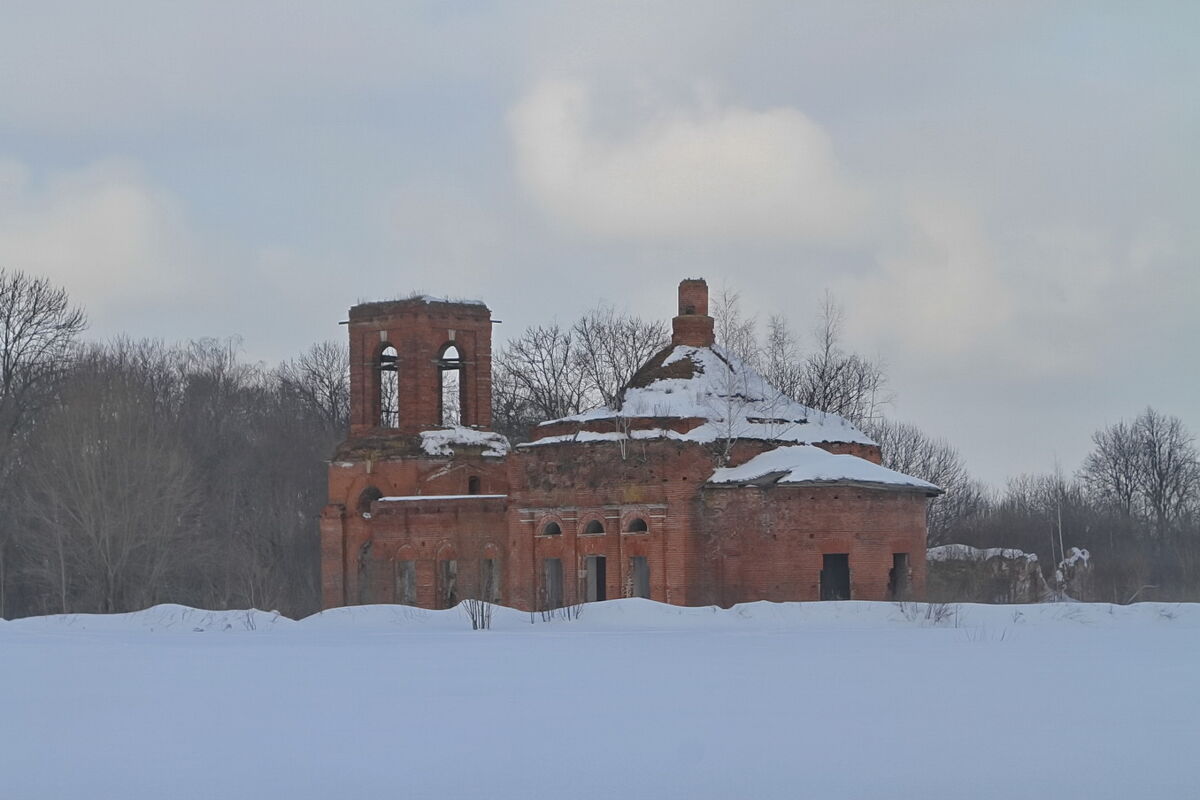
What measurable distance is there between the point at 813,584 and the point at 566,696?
1469 centimetres

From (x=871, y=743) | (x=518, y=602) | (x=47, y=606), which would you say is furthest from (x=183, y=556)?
(x=871, y=743)

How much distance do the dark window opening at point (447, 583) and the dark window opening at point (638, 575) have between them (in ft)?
17.7

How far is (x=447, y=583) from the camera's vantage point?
34438 mm

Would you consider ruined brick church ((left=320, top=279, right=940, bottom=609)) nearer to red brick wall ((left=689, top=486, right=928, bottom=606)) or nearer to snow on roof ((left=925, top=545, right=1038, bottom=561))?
red brick wall ((left=689, top=486, right=928, bottom=606))

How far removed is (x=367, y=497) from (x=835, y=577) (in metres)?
11.1

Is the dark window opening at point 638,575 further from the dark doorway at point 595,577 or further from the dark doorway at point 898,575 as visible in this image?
the dark doorway at point 898,575

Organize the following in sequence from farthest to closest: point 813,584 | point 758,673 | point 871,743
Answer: point 813,584, point 758,673, point 871,743

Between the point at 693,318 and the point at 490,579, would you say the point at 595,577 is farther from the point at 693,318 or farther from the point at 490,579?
the point at 693,318

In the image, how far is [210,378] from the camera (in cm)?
6112

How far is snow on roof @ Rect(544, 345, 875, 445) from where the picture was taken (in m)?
30.6

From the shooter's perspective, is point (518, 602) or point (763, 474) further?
point (518, 602)

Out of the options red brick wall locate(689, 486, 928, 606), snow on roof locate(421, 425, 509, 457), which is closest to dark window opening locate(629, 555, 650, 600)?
red brick wall locate(689, 486, 928, 606)

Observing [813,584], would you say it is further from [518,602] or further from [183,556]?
[183,556]

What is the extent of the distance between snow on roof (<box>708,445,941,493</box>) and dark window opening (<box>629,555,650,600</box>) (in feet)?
6.45
